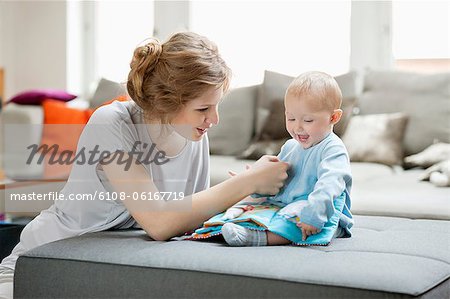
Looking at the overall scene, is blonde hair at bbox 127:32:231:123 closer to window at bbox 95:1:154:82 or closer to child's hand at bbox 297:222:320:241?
child's hand at bbox 297:222:320:241

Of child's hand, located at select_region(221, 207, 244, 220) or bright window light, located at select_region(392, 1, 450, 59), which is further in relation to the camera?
bright window light, located at select_region(392, 1, 450, 59)

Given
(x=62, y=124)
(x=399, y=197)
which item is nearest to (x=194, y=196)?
(x=399, y=197)

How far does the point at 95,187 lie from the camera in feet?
6.55

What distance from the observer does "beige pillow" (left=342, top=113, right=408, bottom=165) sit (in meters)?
3.75

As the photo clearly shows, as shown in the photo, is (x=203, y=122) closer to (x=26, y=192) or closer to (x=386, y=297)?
(x=386, y=297)

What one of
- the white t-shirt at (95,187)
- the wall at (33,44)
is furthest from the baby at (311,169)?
the wall at (33,44)

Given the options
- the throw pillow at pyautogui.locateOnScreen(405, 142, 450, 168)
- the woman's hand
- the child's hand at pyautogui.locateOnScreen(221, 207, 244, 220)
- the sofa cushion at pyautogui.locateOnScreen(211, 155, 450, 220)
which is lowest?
the sofa cushion at pyautogui.locateOnScreen(211, 155, 450, 220)

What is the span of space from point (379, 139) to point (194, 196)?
2.06 metres

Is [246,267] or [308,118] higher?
[308,118]

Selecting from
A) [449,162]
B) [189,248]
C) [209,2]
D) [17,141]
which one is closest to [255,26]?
[209,2]

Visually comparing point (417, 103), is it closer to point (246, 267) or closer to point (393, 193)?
point (393, 193)

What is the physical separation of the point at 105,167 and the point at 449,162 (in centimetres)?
174

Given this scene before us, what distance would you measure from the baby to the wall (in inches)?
157

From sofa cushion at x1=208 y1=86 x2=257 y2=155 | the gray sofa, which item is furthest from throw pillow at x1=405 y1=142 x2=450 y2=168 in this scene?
the gray sofa
